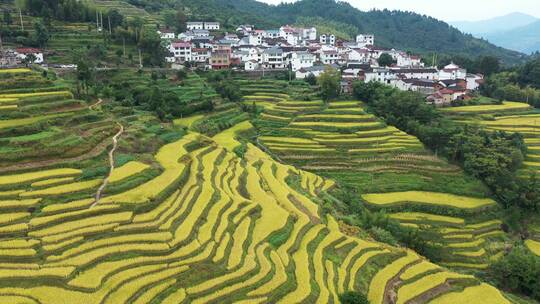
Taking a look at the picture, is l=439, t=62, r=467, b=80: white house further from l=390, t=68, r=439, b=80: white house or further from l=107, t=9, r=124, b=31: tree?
l=107, t=9, r=124, b=31: tree

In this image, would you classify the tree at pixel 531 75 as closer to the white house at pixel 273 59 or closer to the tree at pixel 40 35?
the white house at pixel 273 59

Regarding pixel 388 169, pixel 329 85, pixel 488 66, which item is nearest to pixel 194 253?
pixel 388 169

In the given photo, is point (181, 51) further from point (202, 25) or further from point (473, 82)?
point (473, 82)

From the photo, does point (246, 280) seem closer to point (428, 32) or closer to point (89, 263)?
point (89, 263)

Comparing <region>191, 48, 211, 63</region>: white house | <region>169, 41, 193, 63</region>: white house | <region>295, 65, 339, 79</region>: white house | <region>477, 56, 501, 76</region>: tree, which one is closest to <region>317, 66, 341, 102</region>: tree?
<region>295, 65, 339, 79</region>: white house

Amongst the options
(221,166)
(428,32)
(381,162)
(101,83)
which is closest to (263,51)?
(101,83)
